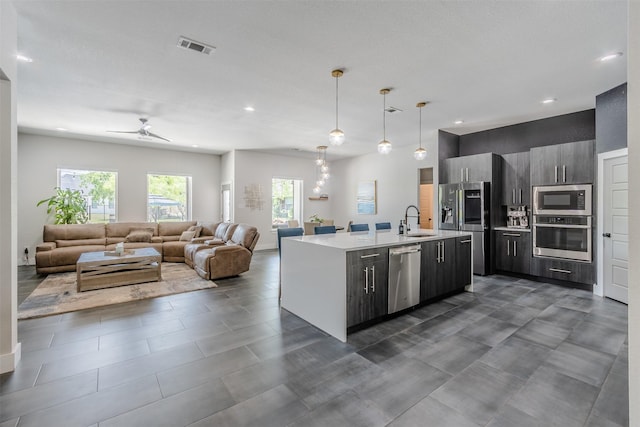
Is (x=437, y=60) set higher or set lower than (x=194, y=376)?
higher

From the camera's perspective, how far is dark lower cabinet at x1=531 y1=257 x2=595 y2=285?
4328 mm

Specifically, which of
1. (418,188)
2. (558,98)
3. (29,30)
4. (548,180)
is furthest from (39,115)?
(548,180)

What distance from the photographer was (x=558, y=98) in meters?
4.21

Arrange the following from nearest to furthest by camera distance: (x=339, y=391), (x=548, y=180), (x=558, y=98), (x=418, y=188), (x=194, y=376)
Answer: (x=339, y=391)
(x=194, y=376)
(x=558, y=98)
(x=548, y=180)
(x=418, y=188)

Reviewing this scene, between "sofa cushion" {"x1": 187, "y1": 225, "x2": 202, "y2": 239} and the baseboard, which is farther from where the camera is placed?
"sofa cushion" {"x1": 187, "y1": 225, "x2": 202, "y2": 239}

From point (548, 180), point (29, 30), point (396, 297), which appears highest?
point (29, 30)

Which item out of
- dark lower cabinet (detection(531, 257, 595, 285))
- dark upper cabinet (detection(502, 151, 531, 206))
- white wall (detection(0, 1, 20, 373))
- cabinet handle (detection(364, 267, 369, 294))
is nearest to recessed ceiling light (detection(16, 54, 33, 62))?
white wall (detection(0, 1, 20, 373))

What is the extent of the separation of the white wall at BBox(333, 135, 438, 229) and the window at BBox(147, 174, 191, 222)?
183 inches

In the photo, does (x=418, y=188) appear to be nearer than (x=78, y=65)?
No

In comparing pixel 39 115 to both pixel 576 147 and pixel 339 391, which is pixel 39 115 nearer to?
pixel 339 391

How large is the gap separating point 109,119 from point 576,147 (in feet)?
25.7

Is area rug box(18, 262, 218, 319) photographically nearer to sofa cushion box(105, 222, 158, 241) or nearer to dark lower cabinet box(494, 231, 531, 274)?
sofa cushion box(105, 222, 158, 241)

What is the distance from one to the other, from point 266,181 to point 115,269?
4.75 m

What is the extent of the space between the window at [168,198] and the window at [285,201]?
2.47 m
